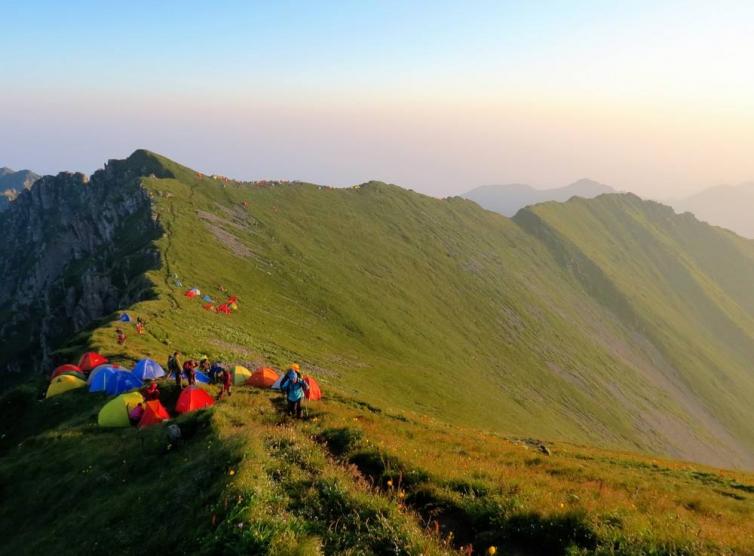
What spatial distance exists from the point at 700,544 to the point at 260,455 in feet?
39.2

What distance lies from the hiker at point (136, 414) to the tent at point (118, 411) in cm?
19

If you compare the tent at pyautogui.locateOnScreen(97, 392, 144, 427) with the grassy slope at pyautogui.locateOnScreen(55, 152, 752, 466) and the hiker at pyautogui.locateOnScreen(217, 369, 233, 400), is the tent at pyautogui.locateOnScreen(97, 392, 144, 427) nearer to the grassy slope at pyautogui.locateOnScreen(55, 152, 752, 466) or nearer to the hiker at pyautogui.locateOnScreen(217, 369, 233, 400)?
the hiker at pyautogui.locateOnScreen(217, 369, 233, 400)

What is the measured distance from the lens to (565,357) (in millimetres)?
122438

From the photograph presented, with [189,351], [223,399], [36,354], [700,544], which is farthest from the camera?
[36,354]

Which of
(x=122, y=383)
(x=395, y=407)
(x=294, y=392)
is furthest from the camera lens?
(x=395, y=407)

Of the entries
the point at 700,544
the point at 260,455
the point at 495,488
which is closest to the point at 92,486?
the point at 260,455

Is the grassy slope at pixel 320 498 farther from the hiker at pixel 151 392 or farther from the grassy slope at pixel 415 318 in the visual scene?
the grassy slope at pixel 415 318

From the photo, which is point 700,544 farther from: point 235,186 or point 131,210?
point 235,186

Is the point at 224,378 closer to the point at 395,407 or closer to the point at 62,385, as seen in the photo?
the point at 62,385

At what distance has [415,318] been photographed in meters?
100

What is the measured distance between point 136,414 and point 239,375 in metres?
9.45

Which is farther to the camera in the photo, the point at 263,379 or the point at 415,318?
the point at 415,318

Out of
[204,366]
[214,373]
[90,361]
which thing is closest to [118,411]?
[214,373]

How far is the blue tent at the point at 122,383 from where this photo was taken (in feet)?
107
